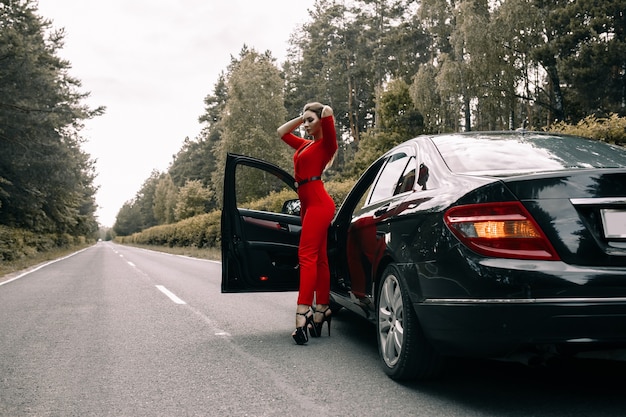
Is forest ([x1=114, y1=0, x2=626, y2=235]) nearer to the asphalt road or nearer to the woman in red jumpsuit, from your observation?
the woman in red jumpsuit

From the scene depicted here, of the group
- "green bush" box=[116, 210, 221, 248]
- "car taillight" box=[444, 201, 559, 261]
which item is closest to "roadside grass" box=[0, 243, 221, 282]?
"green bush" box=[116, 210, 221, 248]

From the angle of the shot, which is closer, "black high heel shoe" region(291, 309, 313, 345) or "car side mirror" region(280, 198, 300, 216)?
"black high heel shoe" region(291, 309, 313, 345)

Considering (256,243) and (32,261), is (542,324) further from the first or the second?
(32,261)

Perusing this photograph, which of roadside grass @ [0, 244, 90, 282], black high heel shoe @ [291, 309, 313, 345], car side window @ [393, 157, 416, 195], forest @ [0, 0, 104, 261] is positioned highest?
forest @ [0, 0, 104, 261]

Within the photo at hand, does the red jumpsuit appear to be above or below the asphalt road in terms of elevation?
above

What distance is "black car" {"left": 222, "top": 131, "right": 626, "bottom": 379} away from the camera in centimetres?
250

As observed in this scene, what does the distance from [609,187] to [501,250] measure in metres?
0.59

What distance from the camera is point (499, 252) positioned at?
2645mm

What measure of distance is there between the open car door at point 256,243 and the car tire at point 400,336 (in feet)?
5.07

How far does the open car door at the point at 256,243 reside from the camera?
16.3 ft

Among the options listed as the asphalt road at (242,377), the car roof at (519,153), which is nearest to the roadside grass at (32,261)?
the asphalt road at (242,377)

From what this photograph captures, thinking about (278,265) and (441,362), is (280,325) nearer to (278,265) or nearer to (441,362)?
(278,265)

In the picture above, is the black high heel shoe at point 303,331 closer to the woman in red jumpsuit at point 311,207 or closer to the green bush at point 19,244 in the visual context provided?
the woman in red jumpsuit at point 311,207

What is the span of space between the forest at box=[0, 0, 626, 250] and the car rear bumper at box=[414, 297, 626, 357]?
6.58 m
